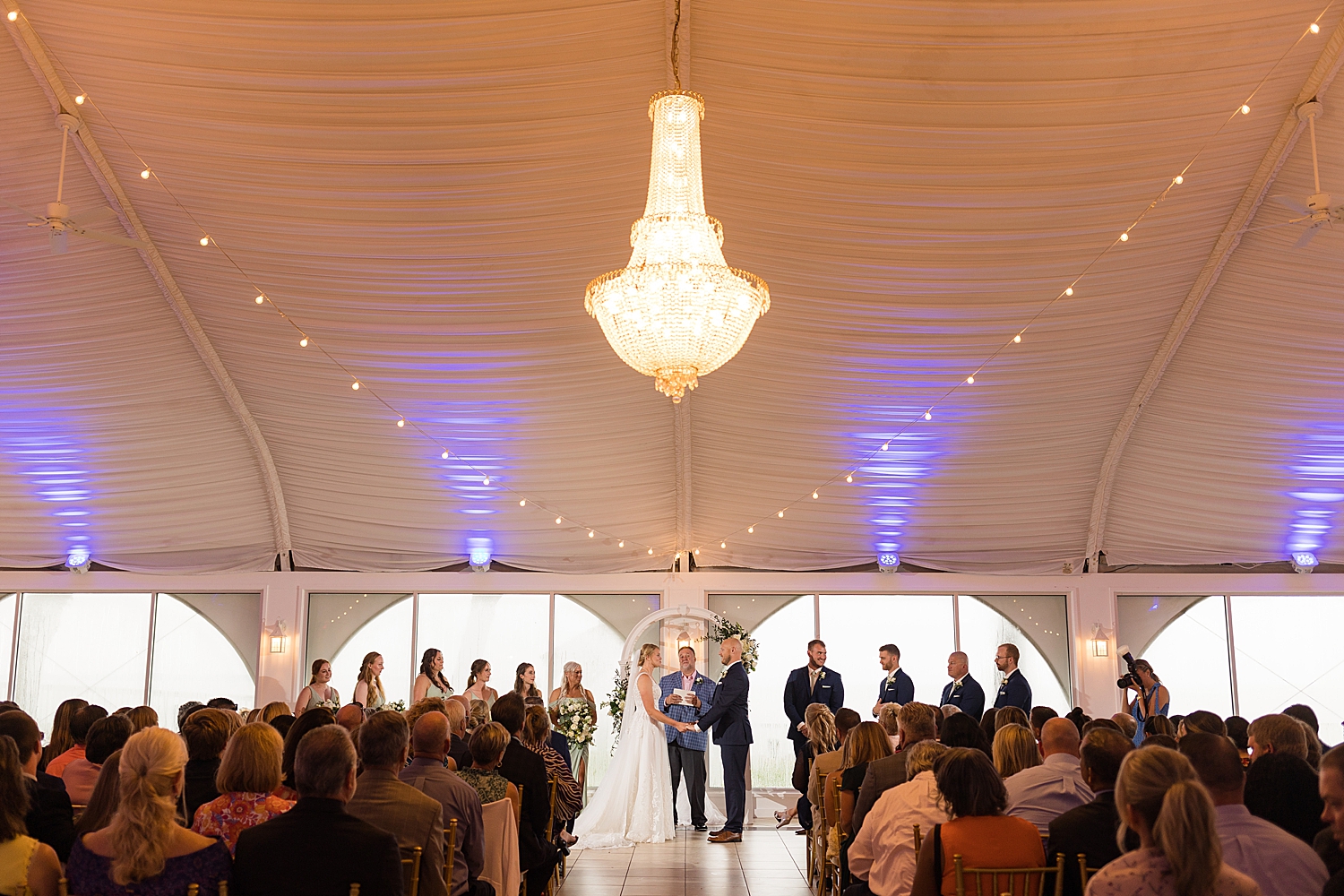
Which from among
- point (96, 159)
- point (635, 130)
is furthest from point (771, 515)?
point (96, 159)

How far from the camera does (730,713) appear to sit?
33.2 ft

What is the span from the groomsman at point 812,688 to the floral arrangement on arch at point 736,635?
80 centimetres

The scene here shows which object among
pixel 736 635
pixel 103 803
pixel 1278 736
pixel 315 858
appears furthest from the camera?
pixel 736 635

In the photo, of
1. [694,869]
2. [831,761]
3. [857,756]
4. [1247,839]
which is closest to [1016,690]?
[694,869]

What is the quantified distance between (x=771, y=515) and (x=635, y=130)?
5354 mm

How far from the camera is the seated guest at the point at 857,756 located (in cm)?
546

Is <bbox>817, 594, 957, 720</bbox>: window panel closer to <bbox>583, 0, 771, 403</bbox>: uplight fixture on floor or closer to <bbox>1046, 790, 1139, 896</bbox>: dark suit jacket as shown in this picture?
<bbox>583, 0, 771, 403</bbox>: uplight fixture on floor

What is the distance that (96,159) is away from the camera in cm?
817

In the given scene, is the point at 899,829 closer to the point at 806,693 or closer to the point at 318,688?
the point at 806,693

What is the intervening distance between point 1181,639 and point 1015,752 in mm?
9052

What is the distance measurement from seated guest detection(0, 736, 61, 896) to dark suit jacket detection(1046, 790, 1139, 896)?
2.94 meters

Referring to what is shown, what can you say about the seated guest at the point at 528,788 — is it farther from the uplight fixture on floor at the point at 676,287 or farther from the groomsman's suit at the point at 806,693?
the groomsman's suit at the point at 806,693

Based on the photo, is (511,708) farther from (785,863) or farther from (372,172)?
(372,172)

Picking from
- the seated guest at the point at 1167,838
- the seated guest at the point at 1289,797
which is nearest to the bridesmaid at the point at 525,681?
the seated guest at the point at 1289,797
